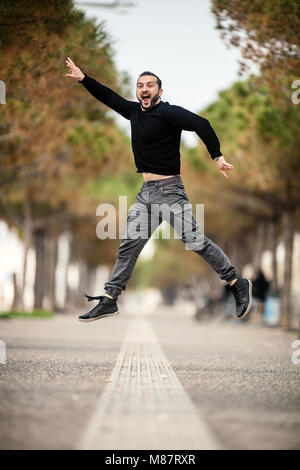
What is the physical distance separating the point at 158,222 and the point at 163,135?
2.67 ft

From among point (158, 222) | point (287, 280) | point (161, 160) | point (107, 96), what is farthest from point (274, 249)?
point (161, 160)

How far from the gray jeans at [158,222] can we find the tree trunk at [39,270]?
2702 cm

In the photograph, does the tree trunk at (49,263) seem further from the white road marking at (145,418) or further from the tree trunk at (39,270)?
the white road marking at (145,418)

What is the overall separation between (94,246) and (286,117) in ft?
105

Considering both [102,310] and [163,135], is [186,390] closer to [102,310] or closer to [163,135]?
[102,310]

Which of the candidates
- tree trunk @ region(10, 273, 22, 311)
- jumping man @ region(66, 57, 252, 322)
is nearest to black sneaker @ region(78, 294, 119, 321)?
jumping man @ region(66, 57, 252, 322)

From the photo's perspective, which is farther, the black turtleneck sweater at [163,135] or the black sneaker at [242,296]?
the black sneaker at [242,296]

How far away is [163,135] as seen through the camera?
21.2ft

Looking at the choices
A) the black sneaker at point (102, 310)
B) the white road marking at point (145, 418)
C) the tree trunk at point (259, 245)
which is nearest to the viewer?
the white road marking at point (145, 418)

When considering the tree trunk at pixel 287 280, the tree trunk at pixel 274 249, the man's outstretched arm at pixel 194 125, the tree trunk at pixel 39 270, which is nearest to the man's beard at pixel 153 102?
the man's outstretched arm at pixel 194 125

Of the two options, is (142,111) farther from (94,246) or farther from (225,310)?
(94,246)

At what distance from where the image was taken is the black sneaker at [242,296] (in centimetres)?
671

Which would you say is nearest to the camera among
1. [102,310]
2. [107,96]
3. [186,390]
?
[186,390]

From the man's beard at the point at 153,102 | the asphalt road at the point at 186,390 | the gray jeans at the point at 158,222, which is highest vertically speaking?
the man's beard at the point at 153,102
